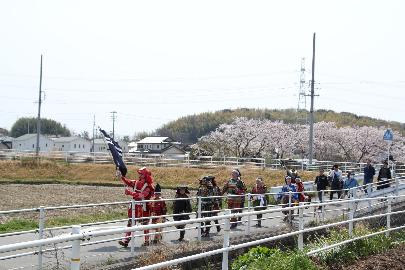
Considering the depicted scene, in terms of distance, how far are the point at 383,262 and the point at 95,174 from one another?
3444cm

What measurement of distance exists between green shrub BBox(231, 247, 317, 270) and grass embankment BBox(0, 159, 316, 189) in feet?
87.3

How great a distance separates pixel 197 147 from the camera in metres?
73.2

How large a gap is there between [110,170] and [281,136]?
38.9 m

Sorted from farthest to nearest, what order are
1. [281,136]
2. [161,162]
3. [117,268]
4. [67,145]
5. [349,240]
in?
[67,145] → [281,136] → [161,162] → [349,240] → [117,268]

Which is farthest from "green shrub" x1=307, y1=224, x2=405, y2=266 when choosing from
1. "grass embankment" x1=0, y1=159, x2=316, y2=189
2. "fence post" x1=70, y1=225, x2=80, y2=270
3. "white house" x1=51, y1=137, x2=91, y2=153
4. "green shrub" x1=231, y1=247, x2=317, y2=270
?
"white house" x1=51, y1=137, x2=91, y2=153

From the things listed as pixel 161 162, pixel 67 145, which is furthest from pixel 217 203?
pixel 67 145

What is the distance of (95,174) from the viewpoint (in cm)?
4284

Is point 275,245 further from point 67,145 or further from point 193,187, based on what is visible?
point 67,145

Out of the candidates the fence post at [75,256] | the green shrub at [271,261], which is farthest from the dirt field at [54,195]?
the fence post at [75,256]

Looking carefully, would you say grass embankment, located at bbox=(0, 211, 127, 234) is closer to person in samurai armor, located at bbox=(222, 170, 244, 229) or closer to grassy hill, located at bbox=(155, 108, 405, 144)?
person in samurai armor, located at bbox=(222, 170, 244, 229)

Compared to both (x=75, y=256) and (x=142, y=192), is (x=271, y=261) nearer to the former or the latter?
(x=75, y=256)

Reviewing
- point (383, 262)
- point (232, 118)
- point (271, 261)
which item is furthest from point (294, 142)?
point (271, 261)

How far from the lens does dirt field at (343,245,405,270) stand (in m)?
9.99

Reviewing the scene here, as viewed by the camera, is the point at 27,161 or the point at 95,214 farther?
the point at 27,161
